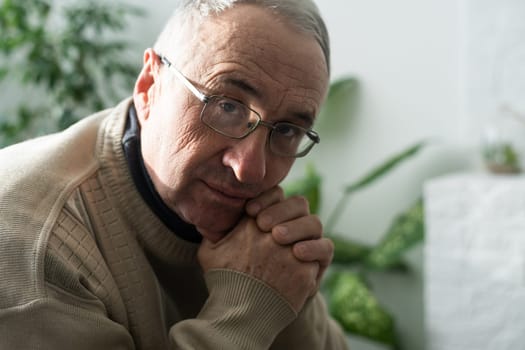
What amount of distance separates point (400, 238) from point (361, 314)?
46 centimetres

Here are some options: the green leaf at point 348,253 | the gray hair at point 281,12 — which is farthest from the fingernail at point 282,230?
the green leaf at point 348,253

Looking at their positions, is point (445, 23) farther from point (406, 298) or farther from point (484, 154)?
point (406, 298)

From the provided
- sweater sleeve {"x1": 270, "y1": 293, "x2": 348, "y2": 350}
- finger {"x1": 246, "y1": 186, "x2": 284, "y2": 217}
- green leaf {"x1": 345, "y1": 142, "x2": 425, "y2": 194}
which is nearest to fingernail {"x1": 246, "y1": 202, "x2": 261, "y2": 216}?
finger {"x1": 246, "y1": 186, "x2": 284, "y2": 217}

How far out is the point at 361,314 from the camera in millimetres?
2578

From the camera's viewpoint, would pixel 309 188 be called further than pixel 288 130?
Yes

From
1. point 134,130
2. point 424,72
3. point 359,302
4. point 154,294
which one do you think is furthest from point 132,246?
point 424,72

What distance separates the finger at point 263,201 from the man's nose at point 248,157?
9 centimetres

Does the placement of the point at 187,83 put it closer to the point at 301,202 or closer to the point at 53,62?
the point at 301,202

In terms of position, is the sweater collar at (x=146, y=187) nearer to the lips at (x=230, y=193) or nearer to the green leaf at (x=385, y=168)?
the lips at (x=230, y=193)

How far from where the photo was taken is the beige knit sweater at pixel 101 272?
74 cm

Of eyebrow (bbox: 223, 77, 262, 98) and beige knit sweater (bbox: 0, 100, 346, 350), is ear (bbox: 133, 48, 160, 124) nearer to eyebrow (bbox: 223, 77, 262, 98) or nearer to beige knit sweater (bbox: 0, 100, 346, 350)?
beige knit sweater (bbox: 0, 100, 346, 350)

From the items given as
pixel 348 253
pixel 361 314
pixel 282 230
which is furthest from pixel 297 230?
pixel 348 253

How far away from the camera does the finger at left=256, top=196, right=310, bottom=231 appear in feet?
3.33

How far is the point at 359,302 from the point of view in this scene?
2596 mm
